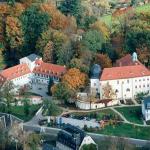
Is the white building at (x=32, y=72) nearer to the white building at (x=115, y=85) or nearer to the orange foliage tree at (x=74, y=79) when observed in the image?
the orange foliage tree at (x=74, y=79)

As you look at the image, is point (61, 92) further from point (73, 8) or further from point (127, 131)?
point (73, 8)

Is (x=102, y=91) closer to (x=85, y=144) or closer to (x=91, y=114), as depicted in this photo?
(x=91, y=114)

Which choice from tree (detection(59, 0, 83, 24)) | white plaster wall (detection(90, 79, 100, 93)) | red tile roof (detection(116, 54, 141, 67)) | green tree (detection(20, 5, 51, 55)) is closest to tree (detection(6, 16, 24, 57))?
Answer: green tree (detection(20, 5, 51, 55))

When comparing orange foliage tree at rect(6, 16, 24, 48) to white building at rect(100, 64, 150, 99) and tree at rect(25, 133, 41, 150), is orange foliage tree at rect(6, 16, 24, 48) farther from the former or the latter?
tree at rect(25, 133, 41, 150)

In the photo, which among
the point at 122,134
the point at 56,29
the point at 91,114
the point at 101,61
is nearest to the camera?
the point at 122,134

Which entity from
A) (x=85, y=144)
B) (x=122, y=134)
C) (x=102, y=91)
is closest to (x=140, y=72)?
(x=102, y=91)

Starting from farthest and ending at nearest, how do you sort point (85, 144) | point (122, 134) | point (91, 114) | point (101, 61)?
point (101, 61) → point (91, 114) → point (122, 134) → point (85, 144)

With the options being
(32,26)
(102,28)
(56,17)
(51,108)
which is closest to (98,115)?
(51,108)
